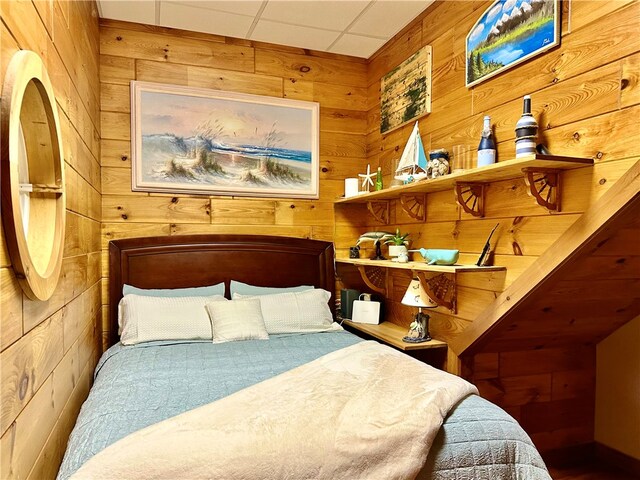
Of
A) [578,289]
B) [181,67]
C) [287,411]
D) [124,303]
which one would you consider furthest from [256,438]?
[181,67]

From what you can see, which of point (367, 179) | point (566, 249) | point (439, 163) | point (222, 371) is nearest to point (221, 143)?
point (367, 179)

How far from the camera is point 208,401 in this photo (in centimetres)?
167

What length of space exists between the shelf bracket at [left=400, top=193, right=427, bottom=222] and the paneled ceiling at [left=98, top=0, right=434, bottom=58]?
1.15m

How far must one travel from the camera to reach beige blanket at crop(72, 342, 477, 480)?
1207 millimetres

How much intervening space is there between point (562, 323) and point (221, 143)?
239 cm

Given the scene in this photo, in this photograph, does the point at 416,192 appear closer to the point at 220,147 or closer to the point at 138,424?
the point at 220,147

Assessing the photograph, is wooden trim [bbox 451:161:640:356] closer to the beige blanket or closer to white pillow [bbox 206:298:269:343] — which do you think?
the beige blanket

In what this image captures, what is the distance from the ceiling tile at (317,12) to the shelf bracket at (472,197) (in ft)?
4.28

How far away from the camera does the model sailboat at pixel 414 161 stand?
262cm

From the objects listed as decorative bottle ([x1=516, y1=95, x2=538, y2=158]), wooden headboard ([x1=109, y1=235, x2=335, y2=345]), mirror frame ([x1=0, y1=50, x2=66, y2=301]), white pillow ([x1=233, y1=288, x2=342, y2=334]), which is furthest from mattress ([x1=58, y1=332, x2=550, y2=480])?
decorative bottle ([x1=516, y1=95, x2=538, y2=158])

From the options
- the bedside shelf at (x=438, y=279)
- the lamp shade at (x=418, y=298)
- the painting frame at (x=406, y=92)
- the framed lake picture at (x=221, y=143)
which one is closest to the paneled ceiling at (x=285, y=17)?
the painting frame at (x=406, y=92)

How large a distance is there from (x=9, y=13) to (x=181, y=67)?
2085 millimetres

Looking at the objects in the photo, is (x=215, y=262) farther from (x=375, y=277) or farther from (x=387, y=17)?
(x=387, y=17)

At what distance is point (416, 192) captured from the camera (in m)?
2.76
